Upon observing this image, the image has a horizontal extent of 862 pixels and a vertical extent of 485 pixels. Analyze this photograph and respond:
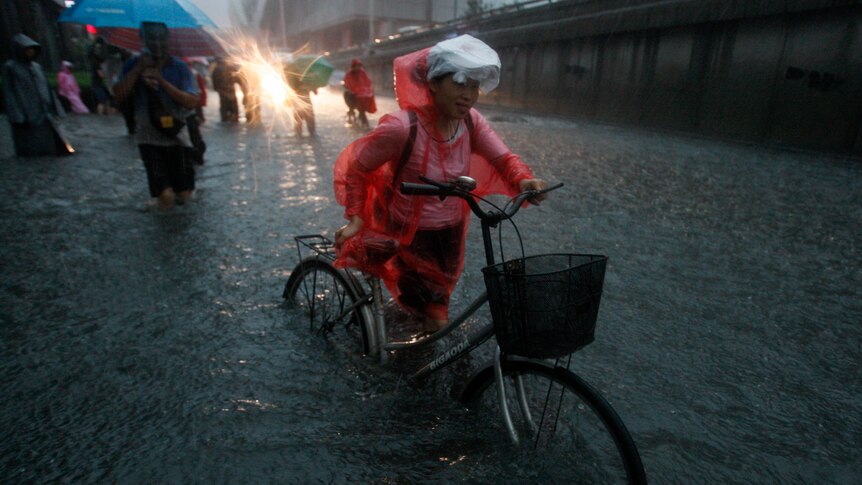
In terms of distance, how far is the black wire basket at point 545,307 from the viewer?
62.6 inches

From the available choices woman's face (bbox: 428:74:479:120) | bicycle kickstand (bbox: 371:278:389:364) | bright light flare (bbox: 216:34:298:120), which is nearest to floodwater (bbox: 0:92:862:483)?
bicycle kickstand (bbox: 371:278:389:364)

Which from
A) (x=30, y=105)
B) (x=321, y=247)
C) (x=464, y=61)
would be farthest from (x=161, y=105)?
(x=30, y=105)

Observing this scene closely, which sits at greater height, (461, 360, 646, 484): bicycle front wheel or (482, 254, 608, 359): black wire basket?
(482, 254, 608, 359): black wire basket

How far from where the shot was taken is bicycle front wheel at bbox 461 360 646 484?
5.93 feet

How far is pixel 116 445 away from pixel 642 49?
55.9ft

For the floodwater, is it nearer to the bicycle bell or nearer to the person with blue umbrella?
the person with blue umbrella

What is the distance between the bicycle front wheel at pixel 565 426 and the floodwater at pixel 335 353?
13cm

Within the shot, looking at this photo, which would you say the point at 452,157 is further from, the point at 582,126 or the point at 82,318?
the point at 582,126

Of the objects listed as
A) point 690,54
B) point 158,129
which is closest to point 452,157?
point 158,129

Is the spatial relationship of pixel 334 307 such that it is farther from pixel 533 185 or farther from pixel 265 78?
pixel 265 78

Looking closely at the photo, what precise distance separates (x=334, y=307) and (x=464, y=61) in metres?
1.78

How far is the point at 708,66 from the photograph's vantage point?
13.8 m

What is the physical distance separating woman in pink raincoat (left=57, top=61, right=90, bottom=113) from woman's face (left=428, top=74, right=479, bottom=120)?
16.6 metres

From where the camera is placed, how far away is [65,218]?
18.0 ft
